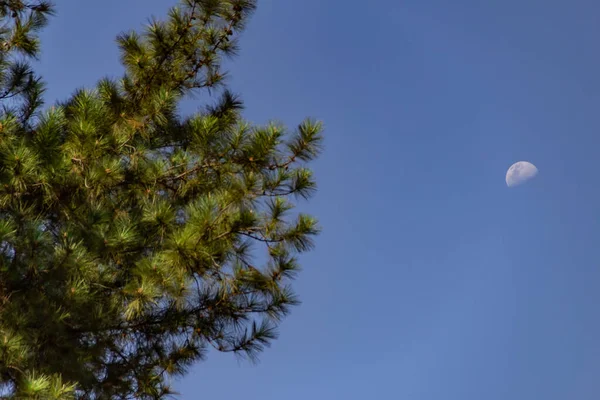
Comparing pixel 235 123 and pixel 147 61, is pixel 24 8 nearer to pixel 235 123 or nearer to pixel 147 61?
pixel 147 61

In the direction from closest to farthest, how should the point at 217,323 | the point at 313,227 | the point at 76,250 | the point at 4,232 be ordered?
the point at 4,232
the point at 76,250
the point at 313,227
the point at 217,323

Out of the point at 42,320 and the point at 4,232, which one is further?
the point at 42,320

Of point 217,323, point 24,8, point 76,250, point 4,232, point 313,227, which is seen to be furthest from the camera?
point 24,8

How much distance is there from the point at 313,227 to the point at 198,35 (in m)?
2.36

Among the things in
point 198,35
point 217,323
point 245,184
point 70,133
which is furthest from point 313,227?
point 198,35

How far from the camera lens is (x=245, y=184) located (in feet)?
16.2

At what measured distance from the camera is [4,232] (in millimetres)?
3934

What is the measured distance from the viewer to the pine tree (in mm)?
4324

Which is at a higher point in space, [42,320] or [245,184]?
[245,184]

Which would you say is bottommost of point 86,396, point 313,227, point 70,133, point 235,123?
point 86,396

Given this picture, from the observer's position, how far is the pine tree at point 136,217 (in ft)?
14.2

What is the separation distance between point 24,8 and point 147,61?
3.75 feet

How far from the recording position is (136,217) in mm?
5090

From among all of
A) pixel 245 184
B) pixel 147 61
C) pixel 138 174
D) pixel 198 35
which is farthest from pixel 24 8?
pixel 245 184
